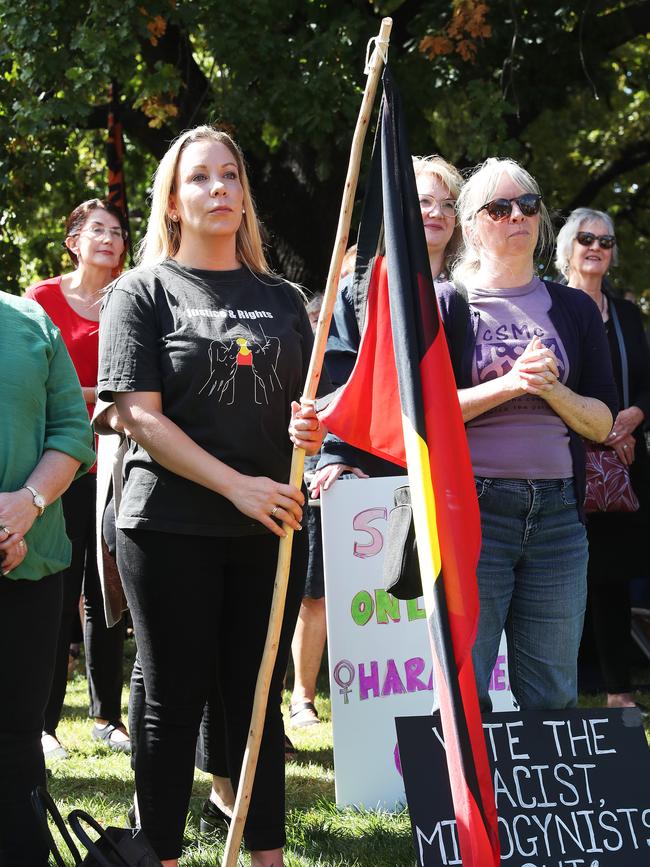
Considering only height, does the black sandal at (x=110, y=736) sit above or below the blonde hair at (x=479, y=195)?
below

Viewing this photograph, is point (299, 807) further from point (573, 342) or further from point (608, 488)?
point (608, 488)

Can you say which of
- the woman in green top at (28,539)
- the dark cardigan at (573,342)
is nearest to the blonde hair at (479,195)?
the dark cardigan at (573,342)

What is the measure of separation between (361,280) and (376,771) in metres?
1.85

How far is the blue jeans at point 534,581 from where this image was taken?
3.17m

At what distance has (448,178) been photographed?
4.29 meters

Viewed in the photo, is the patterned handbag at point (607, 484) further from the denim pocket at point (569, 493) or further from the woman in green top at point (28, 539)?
the woman in green top at point (28, 539)

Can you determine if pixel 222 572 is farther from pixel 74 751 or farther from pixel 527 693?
pixel 74 751

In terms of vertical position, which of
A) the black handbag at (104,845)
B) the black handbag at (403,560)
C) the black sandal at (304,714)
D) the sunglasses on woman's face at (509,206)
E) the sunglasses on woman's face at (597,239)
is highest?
the sunglasses on woman's face at (597,239)

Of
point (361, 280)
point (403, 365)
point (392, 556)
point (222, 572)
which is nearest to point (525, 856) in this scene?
point (392, 556)

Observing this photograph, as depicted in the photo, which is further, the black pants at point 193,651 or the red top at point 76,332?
the red top at point 76,332

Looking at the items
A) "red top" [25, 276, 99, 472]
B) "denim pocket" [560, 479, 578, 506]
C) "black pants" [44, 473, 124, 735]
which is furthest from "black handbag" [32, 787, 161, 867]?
"red top" [25, 276, 99, 472]

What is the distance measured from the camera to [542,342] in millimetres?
3217

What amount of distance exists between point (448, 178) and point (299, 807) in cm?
236

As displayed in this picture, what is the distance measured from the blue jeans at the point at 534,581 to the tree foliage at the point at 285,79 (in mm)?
4840
